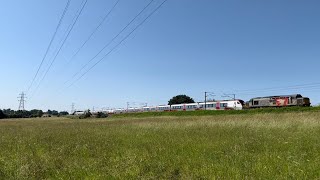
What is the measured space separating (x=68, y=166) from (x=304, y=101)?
76.2 meters

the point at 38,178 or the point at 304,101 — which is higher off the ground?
the point at 304,101

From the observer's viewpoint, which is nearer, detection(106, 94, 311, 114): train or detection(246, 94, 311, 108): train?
detection(246, 94, 311, 108): train

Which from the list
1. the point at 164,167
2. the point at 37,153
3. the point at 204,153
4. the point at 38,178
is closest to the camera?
the point at 38,178

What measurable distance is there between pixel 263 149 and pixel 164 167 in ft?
13.8

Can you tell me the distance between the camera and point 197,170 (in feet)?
27.9

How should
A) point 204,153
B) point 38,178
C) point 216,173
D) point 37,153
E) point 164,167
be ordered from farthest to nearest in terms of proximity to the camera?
point 37,153
point 204,153
point 164,167
point 38,178
point 216,173

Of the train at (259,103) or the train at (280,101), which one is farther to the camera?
the train at (259,103)

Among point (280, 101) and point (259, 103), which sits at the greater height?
point (280, 101)

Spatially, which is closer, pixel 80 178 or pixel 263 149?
pixel 80 178

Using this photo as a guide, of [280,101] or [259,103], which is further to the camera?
[259,103]

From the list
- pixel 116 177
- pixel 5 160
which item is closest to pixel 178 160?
pixel 116 177

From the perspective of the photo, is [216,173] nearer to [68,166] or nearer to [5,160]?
[68,166]

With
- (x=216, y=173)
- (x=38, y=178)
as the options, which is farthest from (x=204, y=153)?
(x=38, y=178)

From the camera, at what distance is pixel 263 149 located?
11633 mm
